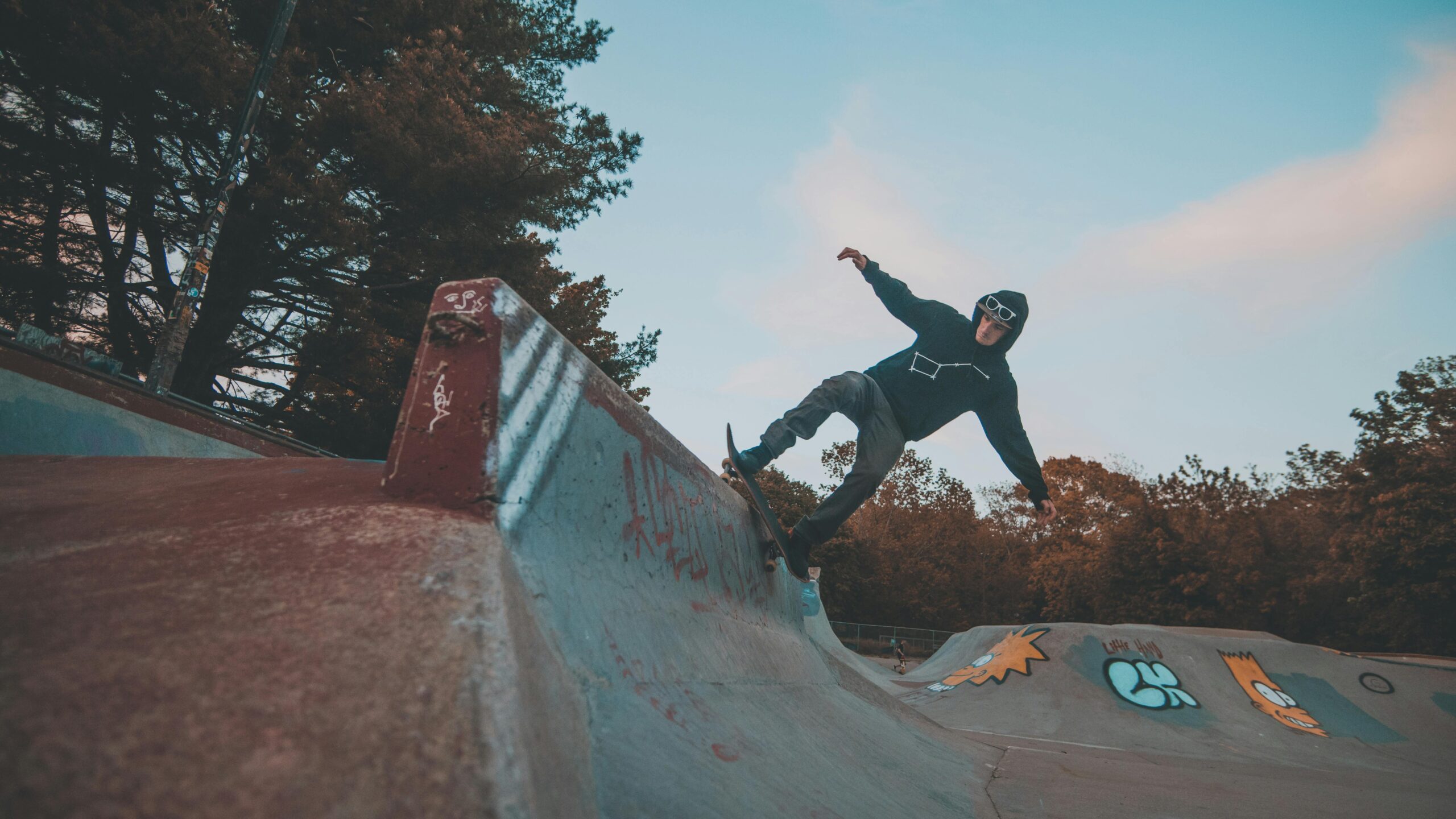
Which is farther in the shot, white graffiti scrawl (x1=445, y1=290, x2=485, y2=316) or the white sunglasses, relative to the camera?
the white sunglasses

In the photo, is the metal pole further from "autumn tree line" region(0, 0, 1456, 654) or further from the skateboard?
the skateboard

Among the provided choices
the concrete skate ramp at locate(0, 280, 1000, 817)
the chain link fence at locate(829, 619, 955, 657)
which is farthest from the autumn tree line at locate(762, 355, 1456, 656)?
the concrete skate ramp at locate(0, 280, 1000, 817)

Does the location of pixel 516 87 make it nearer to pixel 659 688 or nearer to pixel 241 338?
pixel 241 338

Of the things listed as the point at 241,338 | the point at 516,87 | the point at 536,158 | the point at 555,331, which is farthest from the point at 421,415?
the point at 516,87

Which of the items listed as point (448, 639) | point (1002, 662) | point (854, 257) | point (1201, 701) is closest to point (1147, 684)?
point (1201, 701)

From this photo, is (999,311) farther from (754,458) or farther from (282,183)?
(282,183)

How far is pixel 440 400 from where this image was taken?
1479 mm

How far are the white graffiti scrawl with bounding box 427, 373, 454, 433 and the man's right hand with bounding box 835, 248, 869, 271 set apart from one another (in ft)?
10.3

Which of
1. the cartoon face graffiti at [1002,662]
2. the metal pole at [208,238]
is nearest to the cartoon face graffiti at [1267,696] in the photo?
the cartoon face graffiti at [1002,662]

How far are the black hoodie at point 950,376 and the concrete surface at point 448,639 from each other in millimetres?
1404

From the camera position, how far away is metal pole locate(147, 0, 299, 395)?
714 centimetres

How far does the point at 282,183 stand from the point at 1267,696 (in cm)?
1519

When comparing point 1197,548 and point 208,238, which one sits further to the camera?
point 1197,548

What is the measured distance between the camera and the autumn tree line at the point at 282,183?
29.3 ft
